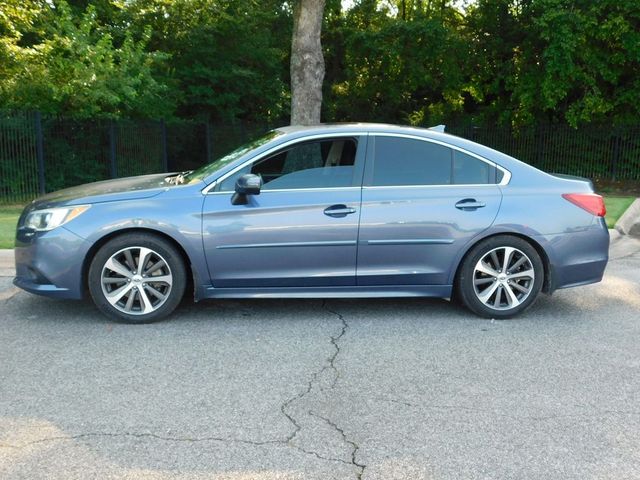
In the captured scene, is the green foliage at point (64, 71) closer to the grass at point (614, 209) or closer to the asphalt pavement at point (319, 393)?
the grass at point (614, 209)

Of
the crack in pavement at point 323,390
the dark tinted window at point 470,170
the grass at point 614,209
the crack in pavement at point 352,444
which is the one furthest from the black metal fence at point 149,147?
the crack in pavement at point 352,444

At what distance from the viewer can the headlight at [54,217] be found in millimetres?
5676

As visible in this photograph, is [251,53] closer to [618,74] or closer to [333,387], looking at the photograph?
[618,74]

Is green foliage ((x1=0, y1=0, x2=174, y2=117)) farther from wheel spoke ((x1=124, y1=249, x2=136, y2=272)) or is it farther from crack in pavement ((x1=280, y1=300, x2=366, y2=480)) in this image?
crack in pavement ((x1=280, y1=300, x2=366, y2=480))

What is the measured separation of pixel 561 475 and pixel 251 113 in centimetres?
2479

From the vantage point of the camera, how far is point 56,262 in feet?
18.4

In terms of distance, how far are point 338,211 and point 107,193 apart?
1950 mm

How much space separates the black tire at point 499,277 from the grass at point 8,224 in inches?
227

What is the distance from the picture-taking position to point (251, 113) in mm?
27094

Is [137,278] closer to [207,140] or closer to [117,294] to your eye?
[117,294]

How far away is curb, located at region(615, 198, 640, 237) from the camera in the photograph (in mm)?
10877

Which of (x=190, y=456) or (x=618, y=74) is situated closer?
(x=190, y=456)

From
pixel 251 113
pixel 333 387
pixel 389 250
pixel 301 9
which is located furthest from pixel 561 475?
pixel 251 113

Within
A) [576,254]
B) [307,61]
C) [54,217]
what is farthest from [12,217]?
[576,254]
